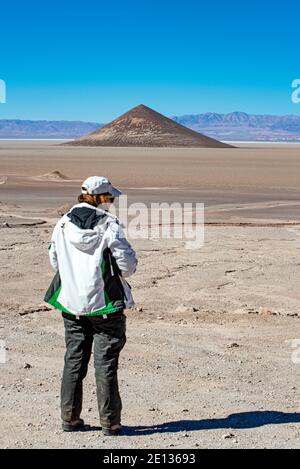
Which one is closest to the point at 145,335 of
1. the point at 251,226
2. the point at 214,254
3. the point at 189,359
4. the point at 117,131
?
the point at 189,359

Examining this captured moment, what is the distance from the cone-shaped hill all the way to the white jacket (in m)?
138

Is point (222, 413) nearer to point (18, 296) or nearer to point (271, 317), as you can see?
point (271, 317)

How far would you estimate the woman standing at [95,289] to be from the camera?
17.1ft

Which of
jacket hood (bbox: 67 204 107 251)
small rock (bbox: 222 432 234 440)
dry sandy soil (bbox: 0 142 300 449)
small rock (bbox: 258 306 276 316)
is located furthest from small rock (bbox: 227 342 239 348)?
jacket hood (bbox: 67 204 107 251)

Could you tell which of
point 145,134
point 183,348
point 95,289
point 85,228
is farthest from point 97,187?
point 145,134

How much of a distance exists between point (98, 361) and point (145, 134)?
497 feet

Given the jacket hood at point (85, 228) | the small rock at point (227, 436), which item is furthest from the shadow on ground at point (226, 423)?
the jacket hood at point (85, 228)

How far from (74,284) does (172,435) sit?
48.5 inches

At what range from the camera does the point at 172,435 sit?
5496 mm

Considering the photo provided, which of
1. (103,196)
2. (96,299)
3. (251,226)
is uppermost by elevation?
(103,196)

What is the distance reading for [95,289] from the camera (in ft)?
17.3
